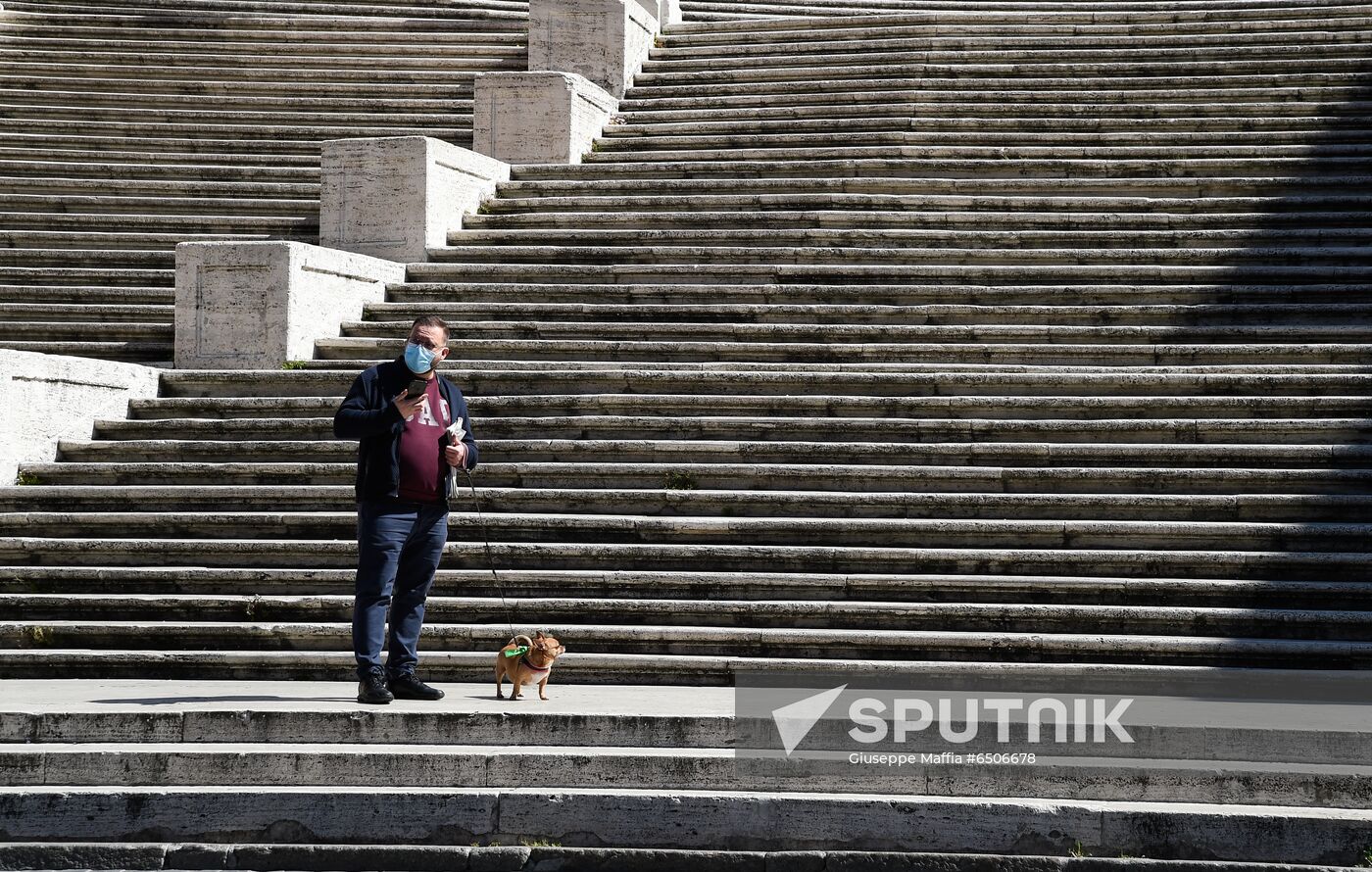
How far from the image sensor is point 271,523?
841 cm

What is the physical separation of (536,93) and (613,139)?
800 mm

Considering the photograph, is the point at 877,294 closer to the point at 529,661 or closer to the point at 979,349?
the point at 979,349

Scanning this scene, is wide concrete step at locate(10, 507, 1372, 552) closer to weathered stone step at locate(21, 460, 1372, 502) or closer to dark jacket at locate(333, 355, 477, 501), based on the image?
weathered stone step at locate(21, 460, 1372, 502)

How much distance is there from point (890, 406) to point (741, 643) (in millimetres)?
2202

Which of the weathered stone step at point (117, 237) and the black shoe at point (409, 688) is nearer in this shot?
the black shoe at point (409, 688)

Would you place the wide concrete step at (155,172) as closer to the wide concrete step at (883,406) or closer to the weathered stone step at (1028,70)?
the weathered stone step at (1028,70)

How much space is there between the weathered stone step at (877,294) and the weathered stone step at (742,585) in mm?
2957

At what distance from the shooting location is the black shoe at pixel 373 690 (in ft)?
20.2

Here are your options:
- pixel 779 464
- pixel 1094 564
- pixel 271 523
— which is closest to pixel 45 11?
pixel 271 523

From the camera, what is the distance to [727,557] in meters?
8.00

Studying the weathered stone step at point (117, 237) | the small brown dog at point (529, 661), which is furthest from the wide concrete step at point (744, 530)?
the weathered stone step at point (117, 237)

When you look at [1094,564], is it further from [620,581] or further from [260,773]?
[260,773]

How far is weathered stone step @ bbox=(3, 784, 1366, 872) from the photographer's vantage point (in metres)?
5.08

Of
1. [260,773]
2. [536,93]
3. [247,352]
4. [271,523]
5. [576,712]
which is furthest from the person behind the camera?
[536,93]
